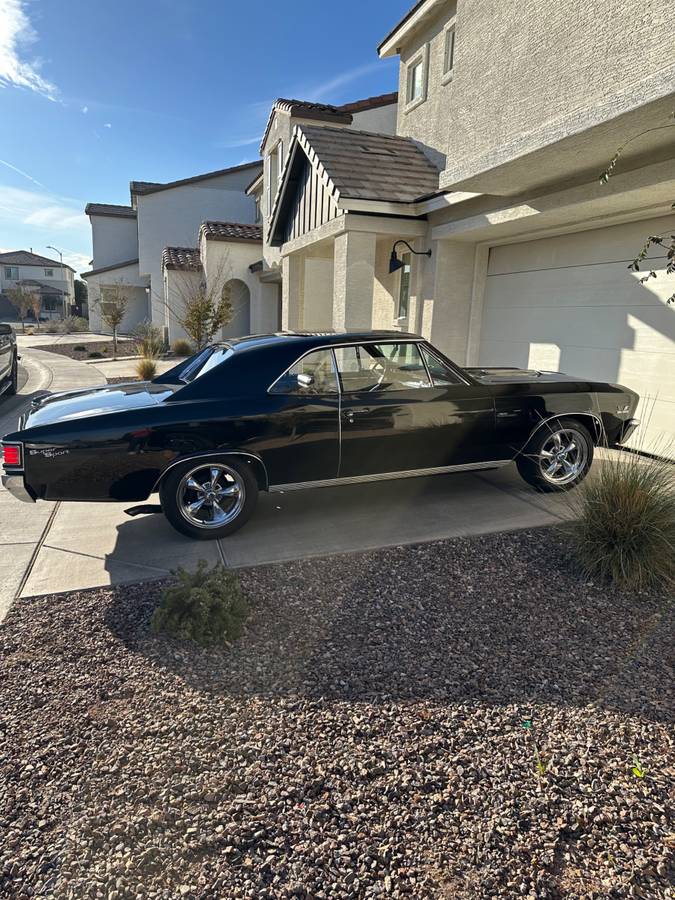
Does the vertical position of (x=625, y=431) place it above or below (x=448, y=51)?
below

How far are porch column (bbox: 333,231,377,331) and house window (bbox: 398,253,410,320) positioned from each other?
1.91 metres

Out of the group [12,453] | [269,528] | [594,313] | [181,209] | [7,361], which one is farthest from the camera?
[181,209]

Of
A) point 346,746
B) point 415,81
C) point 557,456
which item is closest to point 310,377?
point 557,456

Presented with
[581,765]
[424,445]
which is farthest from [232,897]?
[424,445]

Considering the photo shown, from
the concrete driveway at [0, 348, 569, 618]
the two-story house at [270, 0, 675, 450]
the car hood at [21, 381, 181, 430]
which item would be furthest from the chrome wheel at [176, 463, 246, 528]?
the two-story house at [270, 0, 675, 450]

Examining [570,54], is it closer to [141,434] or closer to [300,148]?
[300,148]

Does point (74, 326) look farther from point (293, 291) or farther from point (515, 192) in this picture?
point (515, 192)

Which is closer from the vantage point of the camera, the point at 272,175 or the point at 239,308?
the point at 272,175

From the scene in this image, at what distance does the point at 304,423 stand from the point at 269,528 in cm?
95

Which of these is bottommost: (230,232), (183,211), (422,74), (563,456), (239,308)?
(563,456)

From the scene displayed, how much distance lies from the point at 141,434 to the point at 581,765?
342 centimetres

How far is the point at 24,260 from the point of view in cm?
7456

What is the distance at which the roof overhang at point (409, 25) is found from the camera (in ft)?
33.1

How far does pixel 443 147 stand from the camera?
10188mm
